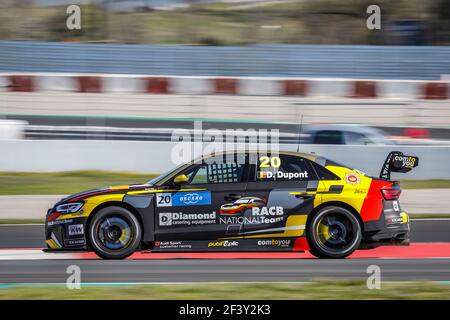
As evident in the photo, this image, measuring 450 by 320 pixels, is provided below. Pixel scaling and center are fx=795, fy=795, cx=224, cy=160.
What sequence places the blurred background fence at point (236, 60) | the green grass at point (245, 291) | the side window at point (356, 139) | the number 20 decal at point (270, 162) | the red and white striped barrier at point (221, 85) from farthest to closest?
the blurred background fence at point (236, 60) → the red and white striped barrier at point (221, 85) → the side window at point (356, 139) → the number 20 decal at point (270, 162) → the green grass at point (245, 291)

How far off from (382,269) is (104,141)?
29.5ft

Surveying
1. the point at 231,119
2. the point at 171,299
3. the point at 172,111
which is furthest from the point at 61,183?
the point at 171,299

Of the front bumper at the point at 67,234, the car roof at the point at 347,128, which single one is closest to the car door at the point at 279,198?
the front bumper at the point at 67,234

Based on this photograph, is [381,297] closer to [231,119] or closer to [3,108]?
[231,119]

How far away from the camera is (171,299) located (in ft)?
21.7

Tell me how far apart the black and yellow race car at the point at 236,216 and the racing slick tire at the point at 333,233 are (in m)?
0.01

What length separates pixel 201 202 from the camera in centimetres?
899

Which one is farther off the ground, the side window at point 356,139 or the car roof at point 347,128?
the car roof at point 347,128

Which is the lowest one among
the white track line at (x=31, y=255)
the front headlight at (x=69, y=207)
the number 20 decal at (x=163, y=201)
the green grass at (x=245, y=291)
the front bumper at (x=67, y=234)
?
the white track line at (x=31, y=255)

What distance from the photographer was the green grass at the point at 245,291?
22.4 feet

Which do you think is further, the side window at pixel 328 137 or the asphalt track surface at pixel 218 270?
the side window at pixel 328 137

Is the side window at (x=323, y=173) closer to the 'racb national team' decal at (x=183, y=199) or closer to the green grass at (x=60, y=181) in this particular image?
the 'racb national team' decal at (x=183, y=199)

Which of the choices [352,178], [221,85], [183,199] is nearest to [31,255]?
[183,199]

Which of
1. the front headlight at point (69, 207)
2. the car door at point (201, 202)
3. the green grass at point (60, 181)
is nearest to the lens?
the car door at point (201, 202)
